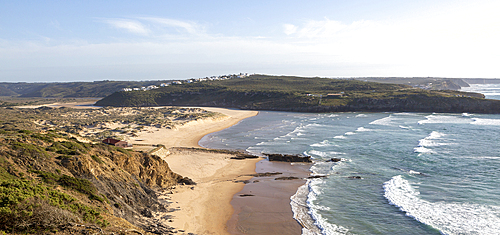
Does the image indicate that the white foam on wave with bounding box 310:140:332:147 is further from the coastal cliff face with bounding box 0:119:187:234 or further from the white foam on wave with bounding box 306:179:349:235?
the coastal cliff face with bounding box 0:119:187:234

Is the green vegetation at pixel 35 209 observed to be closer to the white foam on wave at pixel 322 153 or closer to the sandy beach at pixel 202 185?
→ the sandy beach at pixel 202 185

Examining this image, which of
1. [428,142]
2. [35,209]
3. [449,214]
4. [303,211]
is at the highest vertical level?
[35,209]

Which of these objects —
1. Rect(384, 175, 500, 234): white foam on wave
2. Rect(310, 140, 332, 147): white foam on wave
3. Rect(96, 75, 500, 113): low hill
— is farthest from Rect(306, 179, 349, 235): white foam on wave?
Rect(96, 75, 500, 113): low hill

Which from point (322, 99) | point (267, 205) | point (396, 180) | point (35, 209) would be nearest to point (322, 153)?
point (396, 180)

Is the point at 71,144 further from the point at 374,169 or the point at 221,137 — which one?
the point at 221,137

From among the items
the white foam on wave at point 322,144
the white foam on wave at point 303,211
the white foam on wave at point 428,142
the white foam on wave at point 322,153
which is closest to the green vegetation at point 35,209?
the white foam on wave at point 303,211

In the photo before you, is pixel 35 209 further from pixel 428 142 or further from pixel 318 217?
pixel 428 142
